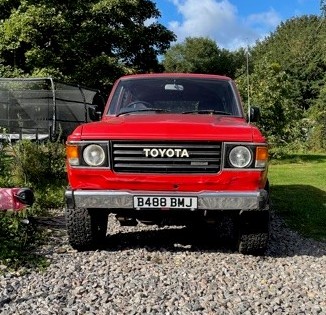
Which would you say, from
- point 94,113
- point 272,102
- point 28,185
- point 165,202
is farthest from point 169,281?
point 272,102

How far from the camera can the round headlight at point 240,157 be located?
476 cm

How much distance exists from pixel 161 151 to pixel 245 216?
3.53 feet

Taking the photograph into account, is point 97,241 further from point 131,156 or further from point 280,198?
point 280,198

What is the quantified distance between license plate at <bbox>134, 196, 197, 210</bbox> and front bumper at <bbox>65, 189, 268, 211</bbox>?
33 mm

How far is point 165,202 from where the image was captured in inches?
187

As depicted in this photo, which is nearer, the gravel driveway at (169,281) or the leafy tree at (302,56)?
the gravel driveway at (169,281)

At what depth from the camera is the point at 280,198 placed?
9.66 m

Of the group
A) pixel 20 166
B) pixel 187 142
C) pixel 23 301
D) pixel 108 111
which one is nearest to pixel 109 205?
pixel 187 142

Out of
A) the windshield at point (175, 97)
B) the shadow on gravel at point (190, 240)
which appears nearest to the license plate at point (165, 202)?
the shadow on gravel at point (190, 240)

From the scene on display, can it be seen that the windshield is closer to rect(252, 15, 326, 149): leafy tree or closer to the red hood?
the red hood

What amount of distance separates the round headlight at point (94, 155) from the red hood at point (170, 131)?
0.09 m

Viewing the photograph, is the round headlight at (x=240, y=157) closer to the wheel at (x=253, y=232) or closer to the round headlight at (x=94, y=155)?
the wheel at (x=253, y=232)

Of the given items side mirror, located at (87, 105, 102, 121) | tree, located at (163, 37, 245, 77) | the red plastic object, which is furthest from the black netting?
tree, located at (163, 37, 245, 77)

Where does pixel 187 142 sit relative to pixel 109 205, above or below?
above
